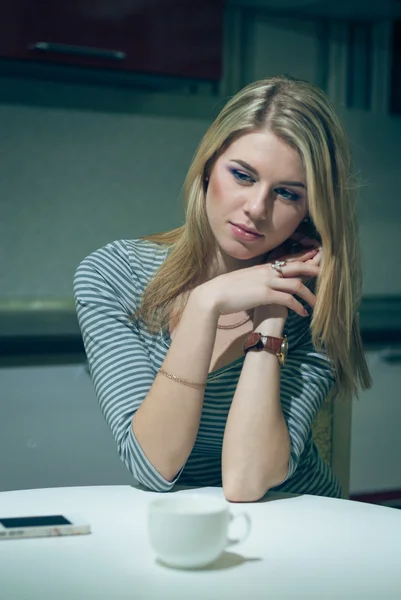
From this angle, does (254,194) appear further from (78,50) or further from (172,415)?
(78,50)

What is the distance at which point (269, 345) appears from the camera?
4.43 ft

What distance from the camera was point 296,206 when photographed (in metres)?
1.47

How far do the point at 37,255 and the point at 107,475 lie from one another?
2.30 ft

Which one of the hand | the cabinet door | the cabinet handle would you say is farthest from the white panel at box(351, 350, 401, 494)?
the hand

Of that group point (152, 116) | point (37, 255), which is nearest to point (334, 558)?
point (37, 255)

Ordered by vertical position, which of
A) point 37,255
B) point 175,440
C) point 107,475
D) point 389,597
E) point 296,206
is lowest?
point 107,475

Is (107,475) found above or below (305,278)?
below

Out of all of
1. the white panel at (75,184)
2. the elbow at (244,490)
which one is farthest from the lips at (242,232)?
the white panel at (75,184)

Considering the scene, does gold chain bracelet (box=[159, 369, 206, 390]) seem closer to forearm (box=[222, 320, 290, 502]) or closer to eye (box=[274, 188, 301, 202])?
forearm (box=[222, 320, 290, 502])

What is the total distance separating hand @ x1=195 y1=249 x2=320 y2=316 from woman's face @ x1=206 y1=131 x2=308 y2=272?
61 millimetres

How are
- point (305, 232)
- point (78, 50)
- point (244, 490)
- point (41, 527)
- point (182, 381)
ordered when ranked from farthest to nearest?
point (78, 50) < point (305, 232) < point (182, 381) < point (244, 490) < point (41, 527)

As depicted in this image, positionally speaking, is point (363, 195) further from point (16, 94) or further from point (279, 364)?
point (279, 364)

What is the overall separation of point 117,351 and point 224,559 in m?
0.54

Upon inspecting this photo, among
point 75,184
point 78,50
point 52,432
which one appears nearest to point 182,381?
point 52,432
